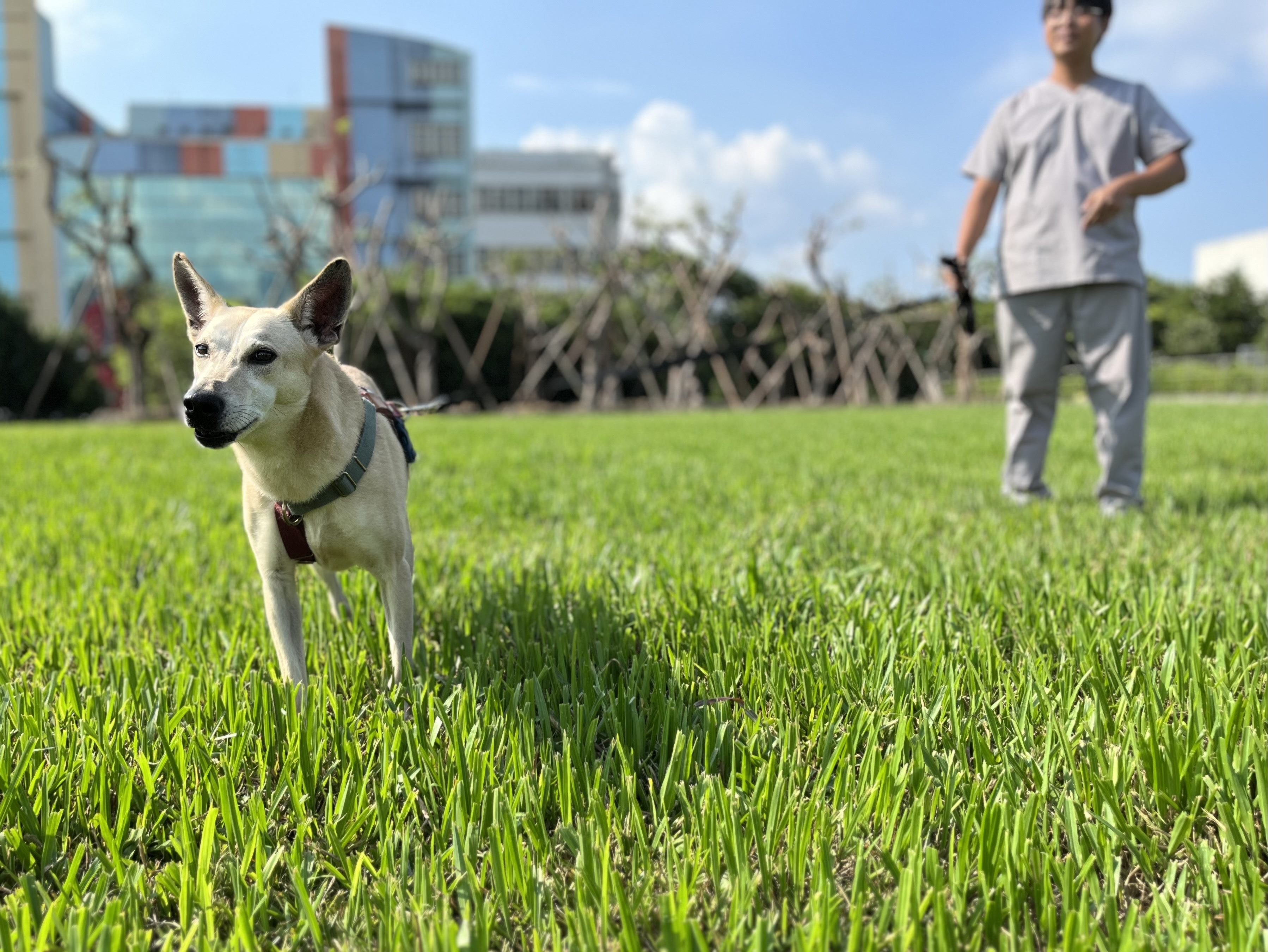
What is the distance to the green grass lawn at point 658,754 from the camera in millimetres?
1282

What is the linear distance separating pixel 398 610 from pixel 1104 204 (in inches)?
153

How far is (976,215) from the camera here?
4863 millimetres

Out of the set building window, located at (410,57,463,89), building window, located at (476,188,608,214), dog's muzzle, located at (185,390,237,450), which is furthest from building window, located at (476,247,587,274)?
dog's muzzle, located at (185,390,237,450)

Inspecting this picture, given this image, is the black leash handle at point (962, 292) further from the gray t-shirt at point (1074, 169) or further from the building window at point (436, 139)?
the building window at point (436, 139)

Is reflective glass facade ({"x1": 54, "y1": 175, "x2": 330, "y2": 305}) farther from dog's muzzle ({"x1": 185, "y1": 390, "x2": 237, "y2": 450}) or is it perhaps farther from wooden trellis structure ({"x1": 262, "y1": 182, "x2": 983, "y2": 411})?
dog's muzzle ({"x1": 185, "y1": 390, "x2": 237, "y2": 450})

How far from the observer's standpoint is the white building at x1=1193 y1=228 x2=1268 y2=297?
4891 cm

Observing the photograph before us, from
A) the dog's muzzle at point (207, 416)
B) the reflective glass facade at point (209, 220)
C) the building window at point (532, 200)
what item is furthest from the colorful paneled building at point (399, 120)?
the dog's muzzle at point (207, 416)

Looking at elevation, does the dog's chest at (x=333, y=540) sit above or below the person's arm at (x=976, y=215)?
below

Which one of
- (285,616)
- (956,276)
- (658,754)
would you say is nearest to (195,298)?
(285,616)

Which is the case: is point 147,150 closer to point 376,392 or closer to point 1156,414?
point 1156,414

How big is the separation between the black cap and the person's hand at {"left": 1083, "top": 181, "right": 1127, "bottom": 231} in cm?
81

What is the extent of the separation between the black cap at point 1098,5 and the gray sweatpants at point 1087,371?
4.22 feet

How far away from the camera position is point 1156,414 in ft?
48.5

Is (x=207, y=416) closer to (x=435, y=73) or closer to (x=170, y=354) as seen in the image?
(x=170, y=354)
